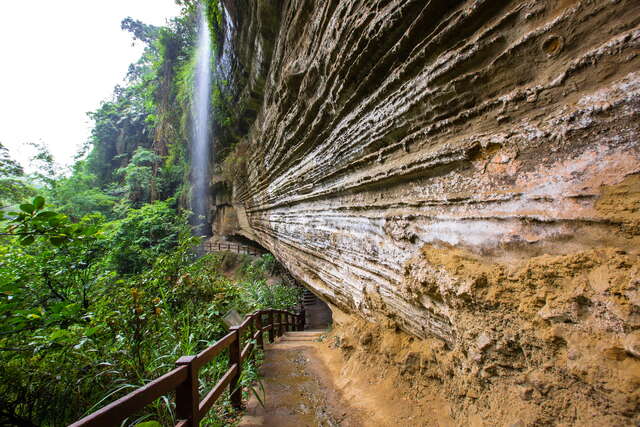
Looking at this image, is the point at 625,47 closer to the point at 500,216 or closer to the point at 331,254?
the point at 500,216

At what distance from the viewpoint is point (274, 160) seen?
593cm

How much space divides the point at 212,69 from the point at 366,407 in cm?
1251

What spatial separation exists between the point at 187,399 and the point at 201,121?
1314 centimetres

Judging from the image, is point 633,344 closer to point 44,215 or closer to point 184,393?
point 184,393

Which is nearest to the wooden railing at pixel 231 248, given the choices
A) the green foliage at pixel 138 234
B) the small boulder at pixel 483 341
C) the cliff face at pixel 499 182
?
the green foliage at pixel 138 234

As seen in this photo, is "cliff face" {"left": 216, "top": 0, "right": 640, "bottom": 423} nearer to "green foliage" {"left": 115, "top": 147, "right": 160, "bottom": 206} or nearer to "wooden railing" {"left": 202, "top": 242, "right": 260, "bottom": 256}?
"wooden railing" {"left": 202, "top": 242, "right": 260, "bottom": 256}

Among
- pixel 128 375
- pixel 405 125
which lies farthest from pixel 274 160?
pixel 128 375

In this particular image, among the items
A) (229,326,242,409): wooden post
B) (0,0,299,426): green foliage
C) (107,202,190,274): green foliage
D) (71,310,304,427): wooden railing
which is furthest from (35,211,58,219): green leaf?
(107,202,190,274): green foliage

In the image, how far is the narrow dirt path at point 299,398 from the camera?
2139 mm

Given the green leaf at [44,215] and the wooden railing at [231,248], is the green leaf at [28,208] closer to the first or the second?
the green leaf at [44,215]

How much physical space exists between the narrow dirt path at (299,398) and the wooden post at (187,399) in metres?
0.91

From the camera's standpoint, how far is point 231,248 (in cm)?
1653

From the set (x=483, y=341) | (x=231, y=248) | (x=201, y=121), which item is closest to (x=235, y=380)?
(x=483, y=341)

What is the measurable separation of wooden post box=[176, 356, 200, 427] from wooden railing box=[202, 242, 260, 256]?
1355 cm
